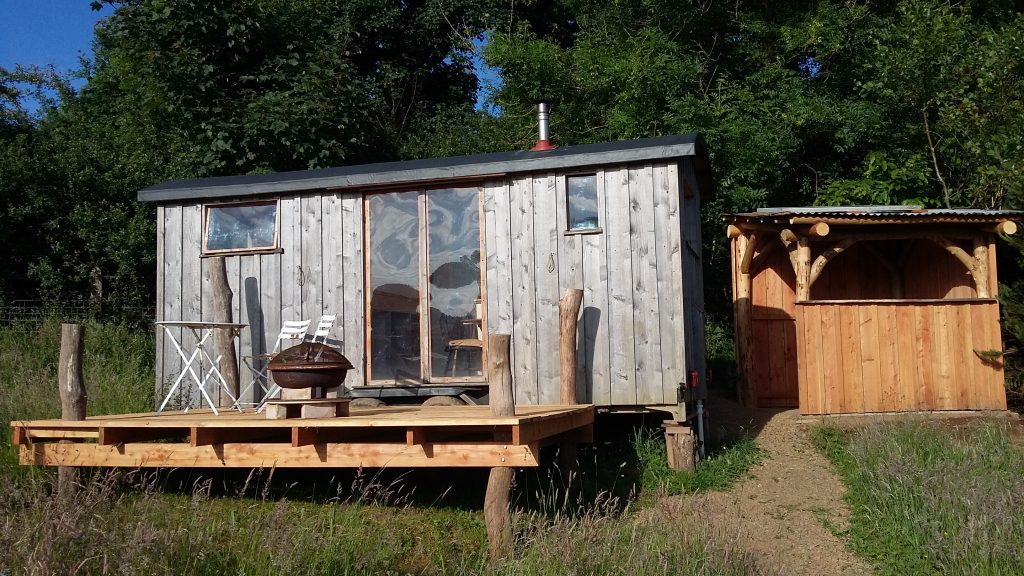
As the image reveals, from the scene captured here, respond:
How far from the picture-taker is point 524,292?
899 centimetres

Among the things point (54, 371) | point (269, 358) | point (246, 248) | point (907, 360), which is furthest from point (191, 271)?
point (907, 360)

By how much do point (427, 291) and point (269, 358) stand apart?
5.53 feet

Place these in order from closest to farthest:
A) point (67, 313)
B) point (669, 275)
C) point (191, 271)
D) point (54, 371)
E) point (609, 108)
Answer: point (669, 275) < point (191, 271) < point (54, 371) < point (67, 313) < point (609, 108)

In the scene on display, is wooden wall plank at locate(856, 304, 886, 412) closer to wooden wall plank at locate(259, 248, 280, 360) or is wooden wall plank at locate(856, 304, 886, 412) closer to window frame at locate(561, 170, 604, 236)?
window frame at locate(561, 170, 604, 236)

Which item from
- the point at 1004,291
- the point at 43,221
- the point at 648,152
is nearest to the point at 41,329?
the point at 43,221

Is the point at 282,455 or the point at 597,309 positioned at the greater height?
the point at 597,309

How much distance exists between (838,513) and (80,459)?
20.5ft

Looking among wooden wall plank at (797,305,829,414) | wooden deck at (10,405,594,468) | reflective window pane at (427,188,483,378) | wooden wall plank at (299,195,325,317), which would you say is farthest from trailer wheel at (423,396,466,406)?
wooden wall plank at (797,305,829,414)

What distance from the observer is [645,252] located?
867 cm

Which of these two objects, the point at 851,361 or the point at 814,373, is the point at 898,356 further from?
the point at 814,373

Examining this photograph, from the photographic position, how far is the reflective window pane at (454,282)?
9086mm

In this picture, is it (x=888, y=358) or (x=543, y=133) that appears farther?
(x=543, y=133)

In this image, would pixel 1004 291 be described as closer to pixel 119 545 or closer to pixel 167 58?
pixel 119 545

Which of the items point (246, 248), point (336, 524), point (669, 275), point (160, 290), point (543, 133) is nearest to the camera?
point (336, 524)
